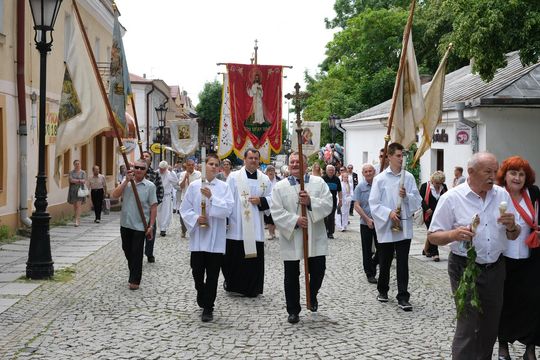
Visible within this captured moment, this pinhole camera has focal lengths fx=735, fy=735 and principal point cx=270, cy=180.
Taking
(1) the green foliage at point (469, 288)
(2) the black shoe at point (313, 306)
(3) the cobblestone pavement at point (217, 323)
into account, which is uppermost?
(1) the green foliage at point (469, 288)

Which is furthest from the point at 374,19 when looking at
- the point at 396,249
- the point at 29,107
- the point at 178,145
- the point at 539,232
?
the point at 539,232

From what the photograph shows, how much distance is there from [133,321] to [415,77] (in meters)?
5.20

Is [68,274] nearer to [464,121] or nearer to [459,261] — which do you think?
[459,261]

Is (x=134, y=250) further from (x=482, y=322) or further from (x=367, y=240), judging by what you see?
(x=482, y=322)

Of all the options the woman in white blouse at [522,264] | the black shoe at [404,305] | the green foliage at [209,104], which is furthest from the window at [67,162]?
the green foliage at [209,104]

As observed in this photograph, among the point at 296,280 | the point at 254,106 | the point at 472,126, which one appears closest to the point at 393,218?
the point at 296,280

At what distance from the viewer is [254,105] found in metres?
19.0

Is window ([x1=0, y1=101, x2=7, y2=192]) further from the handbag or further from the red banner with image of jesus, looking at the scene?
the red banner with image of jesus

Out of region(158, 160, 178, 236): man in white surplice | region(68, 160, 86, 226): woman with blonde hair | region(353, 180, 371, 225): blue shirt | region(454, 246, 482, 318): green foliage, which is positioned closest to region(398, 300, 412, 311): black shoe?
region(353, 180, 371, 225): blue shirt

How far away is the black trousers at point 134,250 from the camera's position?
9828 mm

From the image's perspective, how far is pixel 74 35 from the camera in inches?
409

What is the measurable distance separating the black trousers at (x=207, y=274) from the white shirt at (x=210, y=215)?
94 mm

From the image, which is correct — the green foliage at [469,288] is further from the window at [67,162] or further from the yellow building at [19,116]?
Answer: the window at [67,162]

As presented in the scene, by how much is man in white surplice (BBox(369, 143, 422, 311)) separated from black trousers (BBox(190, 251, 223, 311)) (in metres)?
2.09
